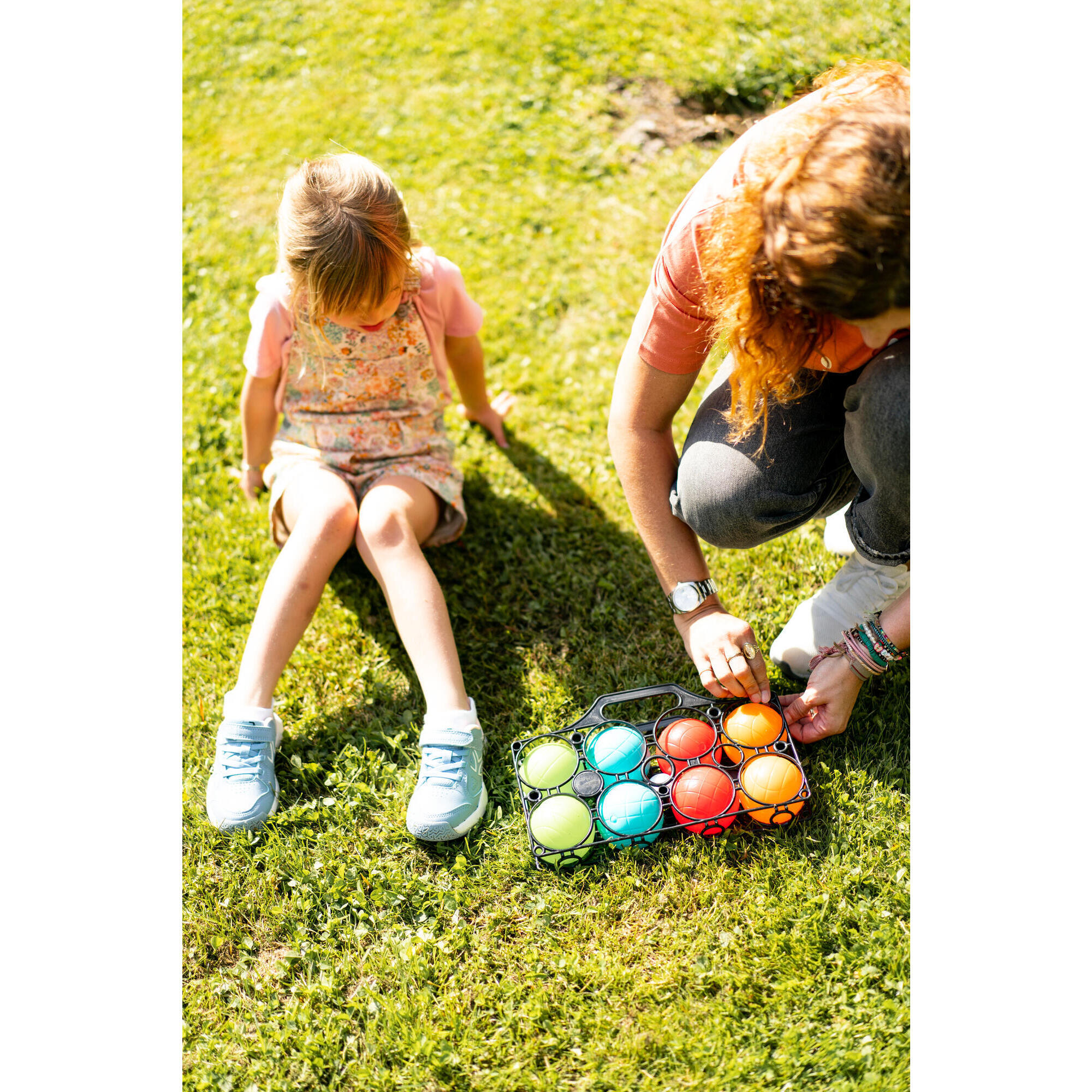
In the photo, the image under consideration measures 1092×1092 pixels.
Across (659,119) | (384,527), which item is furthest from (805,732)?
(659,119)

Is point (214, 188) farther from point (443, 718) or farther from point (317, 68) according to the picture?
point (443, 718)

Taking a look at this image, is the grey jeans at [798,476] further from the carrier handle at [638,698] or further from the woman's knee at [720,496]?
the carrier handle at [638,698]

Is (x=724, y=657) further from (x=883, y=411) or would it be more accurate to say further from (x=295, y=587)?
(x=295, y=587)

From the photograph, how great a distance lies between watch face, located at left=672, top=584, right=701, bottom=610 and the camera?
2074 mm

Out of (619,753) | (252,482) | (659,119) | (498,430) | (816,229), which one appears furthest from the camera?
(659,119)

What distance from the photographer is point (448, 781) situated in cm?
208

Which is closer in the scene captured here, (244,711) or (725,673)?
(725,673)

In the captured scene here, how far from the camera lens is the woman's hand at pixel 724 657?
2037mm

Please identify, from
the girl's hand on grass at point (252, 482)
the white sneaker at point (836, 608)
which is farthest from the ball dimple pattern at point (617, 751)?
the girl's hand on grass at point (252, 482)

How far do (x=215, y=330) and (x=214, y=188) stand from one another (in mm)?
938

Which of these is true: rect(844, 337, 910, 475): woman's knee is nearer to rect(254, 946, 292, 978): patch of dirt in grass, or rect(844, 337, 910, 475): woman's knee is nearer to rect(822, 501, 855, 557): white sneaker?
rect(822, 501, 855, 557): white sneaker

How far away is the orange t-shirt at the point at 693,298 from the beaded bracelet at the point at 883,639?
0.54 meters

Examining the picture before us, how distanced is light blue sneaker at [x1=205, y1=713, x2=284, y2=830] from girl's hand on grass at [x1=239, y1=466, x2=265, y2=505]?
77cm

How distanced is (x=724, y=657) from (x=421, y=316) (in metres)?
1.19
